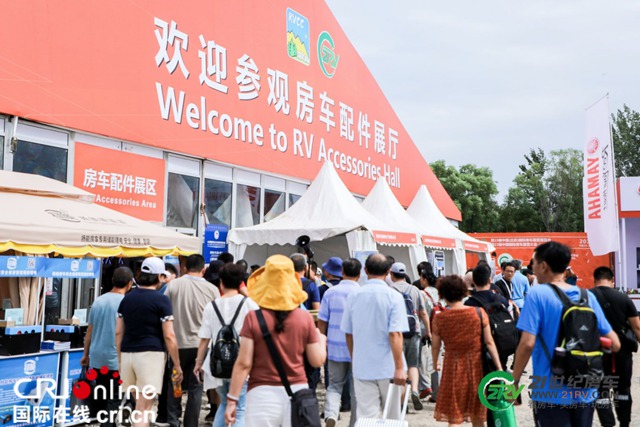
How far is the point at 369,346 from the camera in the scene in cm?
495

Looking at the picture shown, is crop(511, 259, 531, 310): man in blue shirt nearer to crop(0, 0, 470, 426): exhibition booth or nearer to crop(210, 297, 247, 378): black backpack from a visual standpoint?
crop(0, 0, 470, 426): exhibition booth

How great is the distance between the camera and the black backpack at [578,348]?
11.4ft

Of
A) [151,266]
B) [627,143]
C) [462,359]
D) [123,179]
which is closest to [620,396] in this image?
[462,359]

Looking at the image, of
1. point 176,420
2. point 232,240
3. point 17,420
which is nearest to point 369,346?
point 176,420

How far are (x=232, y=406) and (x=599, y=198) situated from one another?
1390 centimetres

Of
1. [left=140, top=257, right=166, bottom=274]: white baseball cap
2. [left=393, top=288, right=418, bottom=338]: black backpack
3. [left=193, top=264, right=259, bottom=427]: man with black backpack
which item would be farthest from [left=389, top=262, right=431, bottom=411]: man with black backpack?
[left=140, top=257, right=166, bottom=274]: white baseball cap

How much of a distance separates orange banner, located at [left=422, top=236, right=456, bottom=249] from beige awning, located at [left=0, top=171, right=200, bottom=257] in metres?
7.68

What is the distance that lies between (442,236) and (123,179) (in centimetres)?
836

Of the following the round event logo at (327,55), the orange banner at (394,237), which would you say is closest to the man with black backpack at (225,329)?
the orange banner at (394,237)

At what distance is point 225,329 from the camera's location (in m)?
4.68

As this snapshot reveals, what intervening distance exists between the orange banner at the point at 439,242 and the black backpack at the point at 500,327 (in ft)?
29.9

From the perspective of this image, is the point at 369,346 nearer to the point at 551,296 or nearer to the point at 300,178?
the point at 551,296

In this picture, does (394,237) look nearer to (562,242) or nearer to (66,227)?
(66,227)

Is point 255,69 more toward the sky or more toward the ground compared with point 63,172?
more toward the sky
